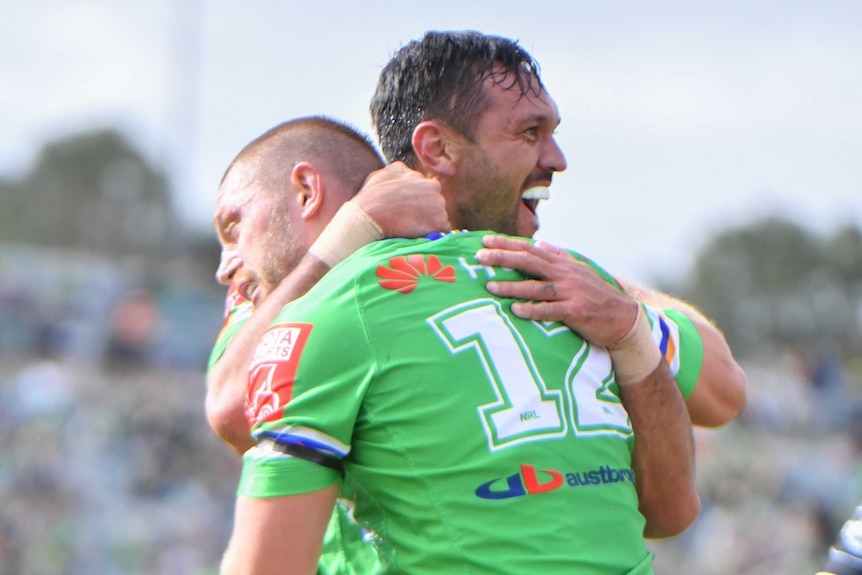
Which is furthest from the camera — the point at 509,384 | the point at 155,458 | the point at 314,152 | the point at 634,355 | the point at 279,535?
the point at 155,458

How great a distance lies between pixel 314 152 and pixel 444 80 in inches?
16.9

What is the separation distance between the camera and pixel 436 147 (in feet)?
8.70

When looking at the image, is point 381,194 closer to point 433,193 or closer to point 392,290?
point 433,193

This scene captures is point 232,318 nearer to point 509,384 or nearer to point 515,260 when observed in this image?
point 515,260

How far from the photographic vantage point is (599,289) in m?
2.40

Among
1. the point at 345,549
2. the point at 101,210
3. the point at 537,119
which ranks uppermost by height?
the point at 537,119

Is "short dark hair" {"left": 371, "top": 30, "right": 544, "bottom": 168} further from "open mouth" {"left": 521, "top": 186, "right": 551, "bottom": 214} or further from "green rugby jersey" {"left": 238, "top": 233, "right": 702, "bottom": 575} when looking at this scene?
"green rugby jersey" {"left": 238, "top": 233, "right": 702, "bottom": 575}

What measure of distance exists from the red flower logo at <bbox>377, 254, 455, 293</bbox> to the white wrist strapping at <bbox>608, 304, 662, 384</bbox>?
0.43 metres

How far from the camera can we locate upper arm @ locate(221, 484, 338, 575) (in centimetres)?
203

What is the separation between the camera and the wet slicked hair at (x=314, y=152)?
9.40ft

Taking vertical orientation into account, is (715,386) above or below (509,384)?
below

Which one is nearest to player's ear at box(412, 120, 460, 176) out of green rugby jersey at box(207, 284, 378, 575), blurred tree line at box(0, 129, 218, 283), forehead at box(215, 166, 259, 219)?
forehead at box(215, 166, 259, 219)

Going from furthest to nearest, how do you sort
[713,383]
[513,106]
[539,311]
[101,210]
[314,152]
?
[101,210]
[314,152]
[713,383]
[513,106]
[539,311]

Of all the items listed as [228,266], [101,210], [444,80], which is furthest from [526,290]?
[101,210]
